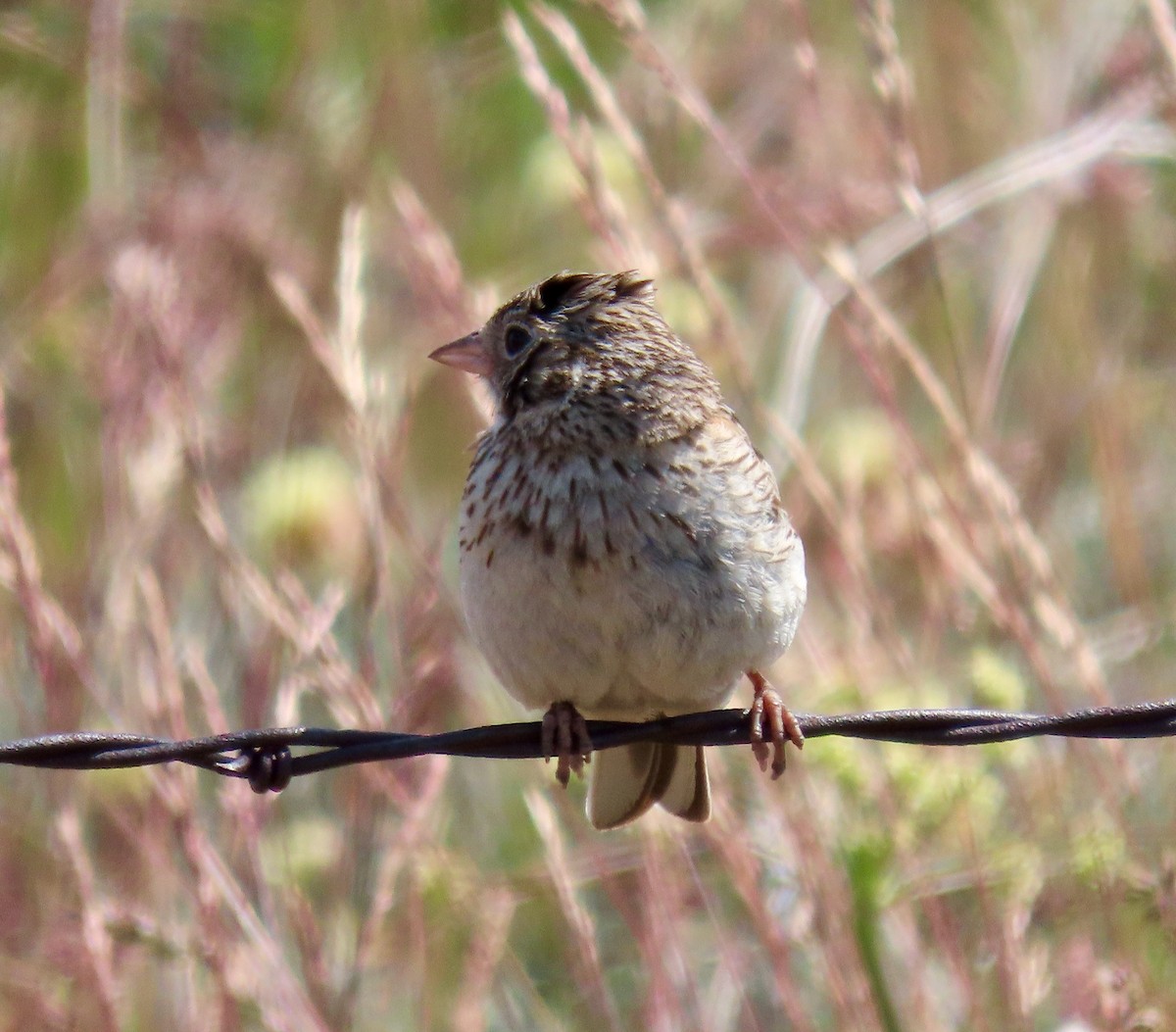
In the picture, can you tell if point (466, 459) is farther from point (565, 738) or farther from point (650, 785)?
point (565, 738)

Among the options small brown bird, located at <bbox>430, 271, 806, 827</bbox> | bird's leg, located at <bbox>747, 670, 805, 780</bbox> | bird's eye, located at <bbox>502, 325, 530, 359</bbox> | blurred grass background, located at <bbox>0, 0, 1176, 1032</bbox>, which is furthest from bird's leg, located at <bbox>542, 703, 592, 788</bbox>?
bird's eye, located at <bbox>502, 325, 530, 359</bbox>

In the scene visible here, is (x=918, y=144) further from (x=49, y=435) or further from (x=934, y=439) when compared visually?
(x=49, y=435)

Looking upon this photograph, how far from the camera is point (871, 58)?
429 centimetres

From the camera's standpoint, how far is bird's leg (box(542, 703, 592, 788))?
3.57m

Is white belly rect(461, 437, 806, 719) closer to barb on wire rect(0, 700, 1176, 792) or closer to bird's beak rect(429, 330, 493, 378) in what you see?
barb on wire rect(0, 700, 1176, 792)

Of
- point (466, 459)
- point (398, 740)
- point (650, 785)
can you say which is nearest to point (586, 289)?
point (650, 785)

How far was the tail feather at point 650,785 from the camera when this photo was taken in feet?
13.3

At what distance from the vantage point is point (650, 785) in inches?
159

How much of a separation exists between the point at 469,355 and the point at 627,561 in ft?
3.22

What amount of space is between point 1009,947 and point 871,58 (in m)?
1.99

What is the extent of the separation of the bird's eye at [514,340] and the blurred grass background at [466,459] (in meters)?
0.35

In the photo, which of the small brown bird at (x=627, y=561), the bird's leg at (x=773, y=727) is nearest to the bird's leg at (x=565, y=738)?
the small brown bird at (x=627, y=561)

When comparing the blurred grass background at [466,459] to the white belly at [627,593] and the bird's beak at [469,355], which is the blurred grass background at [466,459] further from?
the white belly at [627,593]

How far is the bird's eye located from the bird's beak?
57 mm
